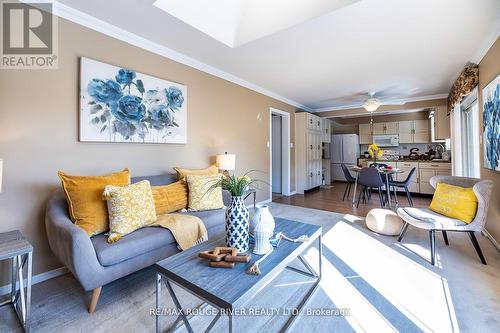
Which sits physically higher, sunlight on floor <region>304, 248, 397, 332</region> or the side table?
the side table

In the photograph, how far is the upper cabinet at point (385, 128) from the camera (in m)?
6.55

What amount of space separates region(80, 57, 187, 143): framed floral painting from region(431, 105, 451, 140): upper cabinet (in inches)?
216

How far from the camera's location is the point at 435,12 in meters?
2.08

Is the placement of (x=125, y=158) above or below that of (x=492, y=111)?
below

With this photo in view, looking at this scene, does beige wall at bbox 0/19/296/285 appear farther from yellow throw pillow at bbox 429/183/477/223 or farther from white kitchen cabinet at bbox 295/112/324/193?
white kitchen cabinet at bbox 295/112/324/193

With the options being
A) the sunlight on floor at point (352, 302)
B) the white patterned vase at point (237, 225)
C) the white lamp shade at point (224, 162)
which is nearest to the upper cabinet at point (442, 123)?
the sunlight on floor at point (352, 302)

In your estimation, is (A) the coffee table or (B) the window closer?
(A) the coffee table

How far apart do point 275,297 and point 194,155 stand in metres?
2.16

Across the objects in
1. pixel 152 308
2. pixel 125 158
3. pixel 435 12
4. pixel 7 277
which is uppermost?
pixel 435 12

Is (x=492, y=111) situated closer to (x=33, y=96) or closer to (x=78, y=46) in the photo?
(x=78, y=46)

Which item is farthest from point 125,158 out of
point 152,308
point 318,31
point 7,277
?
point 318,31

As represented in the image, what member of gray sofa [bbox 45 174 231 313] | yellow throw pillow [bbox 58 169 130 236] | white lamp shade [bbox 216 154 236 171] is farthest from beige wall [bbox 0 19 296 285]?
white lamp shade [bbox 216 154 236 171]

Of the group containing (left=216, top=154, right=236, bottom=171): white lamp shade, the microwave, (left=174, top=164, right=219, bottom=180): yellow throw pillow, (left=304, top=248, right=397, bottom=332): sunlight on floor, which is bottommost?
(left=304, top=248, right=397, bottom=332): sunlight on floor

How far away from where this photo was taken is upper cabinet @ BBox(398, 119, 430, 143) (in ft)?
20.1
